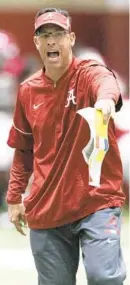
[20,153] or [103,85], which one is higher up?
[103,85]

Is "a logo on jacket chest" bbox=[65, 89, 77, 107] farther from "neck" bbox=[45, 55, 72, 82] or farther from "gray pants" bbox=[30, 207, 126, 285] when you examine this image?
"gray pants" bbox=[30, 207, 126, 285]

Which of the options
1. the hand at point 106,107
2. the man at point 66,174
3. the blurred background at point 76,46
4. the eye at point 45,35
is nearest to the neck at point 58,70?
the man at point 66,174

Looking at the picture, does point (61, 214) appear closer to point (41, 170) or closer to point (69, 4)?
point (41, 170)

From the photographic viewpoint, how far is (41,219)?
9.37 feet

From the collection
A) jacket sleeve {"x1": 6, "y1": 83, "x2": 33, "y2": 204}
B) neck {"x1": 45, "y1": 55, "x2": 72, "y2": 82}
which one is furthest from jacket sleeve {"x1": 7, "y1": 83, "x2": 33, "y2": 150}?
neck {"x1": 45, "y1": 55, "x2": 72, "y2": 82}

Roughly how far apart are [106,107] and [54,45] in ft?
1.49

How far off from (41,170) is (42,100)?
0.26 meters

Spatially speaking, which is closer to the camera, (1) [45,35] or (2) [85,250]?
(2) [85,250]

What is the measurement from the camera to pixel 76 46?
543cm


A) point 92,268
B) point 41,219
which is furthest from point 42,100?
point 92,268

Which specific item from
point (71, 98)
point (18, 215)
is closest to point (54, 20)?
point (71, 98)

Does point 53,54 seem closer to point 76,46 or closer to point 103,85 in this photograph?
point 103,85

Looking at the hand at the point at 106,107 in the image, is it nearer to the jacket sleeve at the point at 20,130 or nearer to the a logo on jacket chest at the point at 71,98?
the a logo on jacket chest at the point at 71,98

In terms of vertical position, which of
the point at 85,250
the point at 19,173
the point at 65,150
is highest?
the point at 65,150
